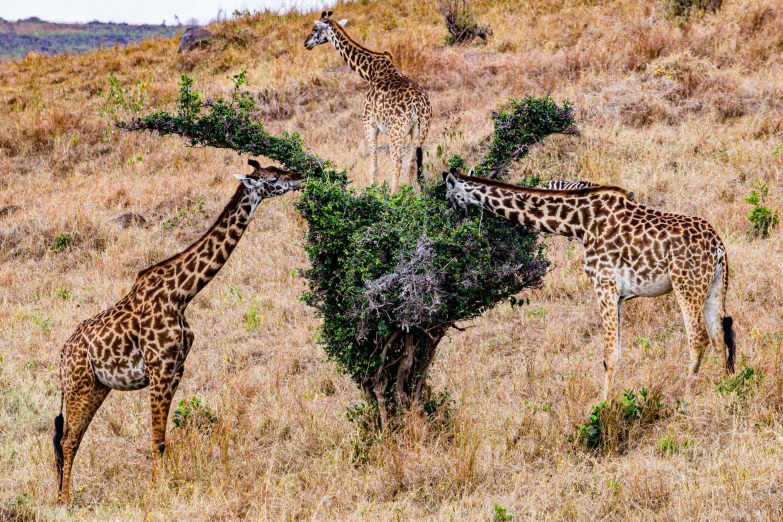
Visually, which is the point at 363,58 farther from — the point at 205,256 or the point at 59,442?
the point at 59,442

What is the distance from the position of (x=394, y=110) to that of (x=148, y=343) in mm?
7614

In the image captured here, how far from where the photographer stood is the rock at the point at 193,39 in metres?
24.1

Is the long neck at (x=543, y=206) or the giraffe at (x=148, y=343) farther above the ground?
the long neck at (x=543, y=206)

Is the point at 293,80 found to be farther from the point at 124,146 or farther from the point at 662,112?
the point at 662,112

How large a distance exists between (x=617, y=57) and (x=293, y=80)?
7.44 metres

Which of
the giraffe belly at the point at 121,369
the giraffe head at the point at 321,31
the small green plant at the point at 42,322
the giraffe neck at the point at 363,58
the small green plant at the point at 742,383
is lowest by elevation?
the small green plant at the point at 42,322

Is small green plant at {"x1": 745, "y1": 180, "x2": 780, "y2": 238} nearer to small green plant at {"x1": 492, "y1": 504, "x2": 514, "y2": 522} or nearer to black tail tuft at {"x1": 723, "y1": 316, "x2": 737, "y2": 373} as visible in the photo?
black tail tuft at {"x1": 723, "y1": 316, "x2": 737, "y2": 373}

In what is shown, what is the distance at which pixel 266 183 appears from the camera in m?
7.60

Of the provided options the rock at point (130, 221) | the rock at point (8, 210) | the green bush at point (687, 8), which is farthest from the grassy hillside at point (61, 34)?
the rock at point (130, 221)

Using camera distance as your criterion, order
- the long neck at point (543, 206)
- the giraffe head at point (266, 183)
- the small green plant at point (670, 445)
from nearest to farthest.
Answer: the small green plant at point (670, 445) < the giraffe head at point (266, 183) < the long neck at point (543, 206)

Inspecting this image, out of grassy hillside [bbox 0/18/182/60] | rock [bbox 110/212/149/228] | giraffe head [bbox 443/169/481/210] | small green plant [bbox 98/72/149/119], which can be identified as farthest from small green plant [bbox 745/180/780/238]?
grassy hillside [bbox 0/18/182/60]

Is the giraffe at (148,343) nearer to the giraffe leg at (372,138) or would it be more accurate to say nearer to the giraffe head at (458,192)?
the giraffe head at (458,192)

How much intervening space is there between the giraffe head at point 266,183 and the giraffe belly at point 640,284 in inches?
126

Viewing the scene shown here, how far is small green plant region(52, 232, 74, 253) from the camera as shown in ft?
45.8
